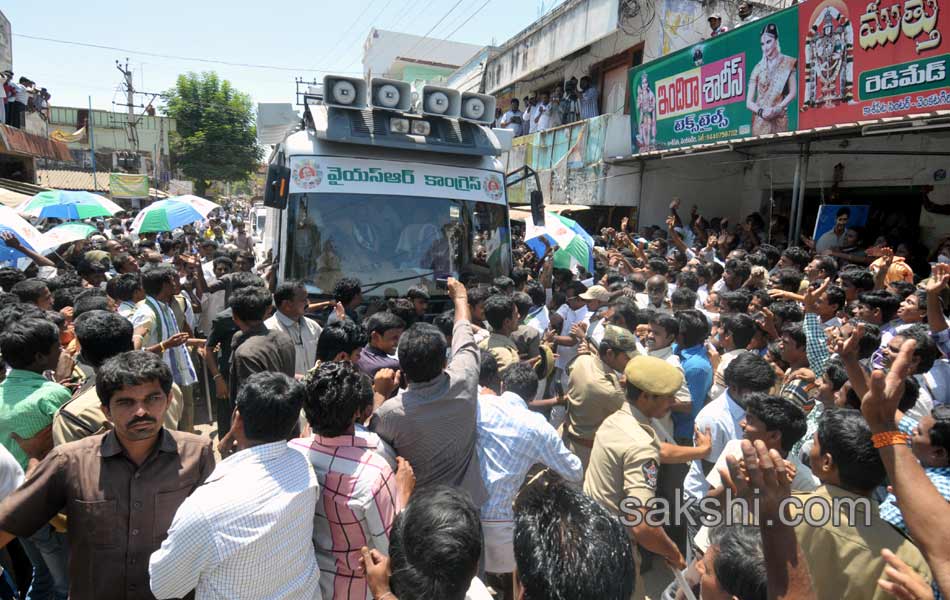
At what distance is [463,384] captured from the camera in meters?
2.45

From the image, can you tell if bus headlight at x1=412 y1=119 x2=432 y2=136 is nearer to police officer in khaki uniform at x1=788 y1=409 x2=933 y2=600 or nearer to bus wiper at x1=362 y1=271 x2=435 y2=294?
bus wiper at x1=362 y1=271 x2=435 y2=294

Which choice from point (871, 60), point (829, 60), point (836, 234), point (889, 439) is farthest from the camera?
point (836, 234)

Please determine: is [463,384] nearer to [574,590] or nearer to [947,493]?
[574,590]

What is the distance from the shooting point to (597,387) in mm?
3213

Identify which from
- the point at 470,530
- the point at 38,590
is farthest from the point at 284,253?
the point at 470,530

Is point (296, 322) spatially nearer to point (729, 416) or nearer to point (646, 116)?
point (729, 416)

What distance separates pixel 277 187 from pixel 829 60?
7351mm

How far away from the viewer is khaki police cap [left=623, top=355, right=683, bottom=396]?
2584 mm

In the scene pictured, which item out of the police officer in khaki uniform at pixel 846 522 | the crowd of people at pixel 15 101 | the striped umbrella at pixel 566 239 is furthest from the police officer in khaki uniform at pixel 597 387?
the crowd of people at pixel 15 101

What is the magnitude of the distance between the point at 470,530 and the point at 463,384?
1.04 m

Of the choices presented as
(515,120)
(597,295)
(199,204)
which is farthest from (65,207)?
(515,120)

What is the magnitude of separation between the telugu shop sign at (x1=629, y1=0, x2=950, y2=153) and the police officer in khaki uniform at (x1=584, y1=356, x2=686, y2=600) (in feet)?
20.2

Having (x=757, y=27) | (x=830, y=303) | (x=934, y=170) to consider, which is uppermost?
(x=757, y=27)

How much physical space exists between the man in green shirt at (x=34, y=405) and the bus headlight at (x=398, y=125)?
343 cm
